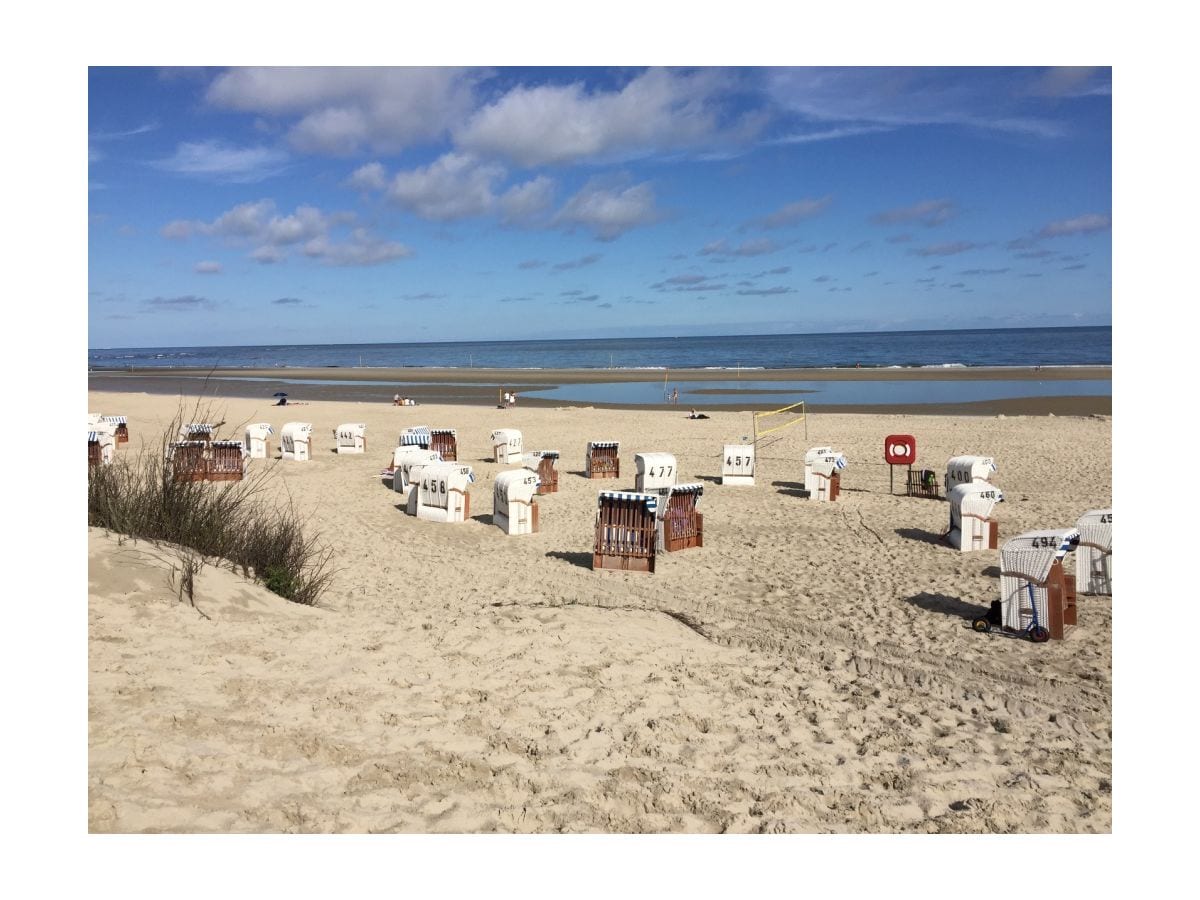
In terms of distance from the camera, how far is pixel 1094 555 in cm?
977

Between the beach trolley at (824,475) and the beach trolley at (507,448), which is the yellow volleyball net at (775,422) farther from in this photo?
the beach trolley at (824,475)

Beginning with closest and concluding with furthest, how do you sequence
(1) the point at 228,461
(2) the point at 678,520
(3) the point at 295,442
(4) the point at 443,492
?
(2) the point at 678,520 → (4) the point at 443,492 → (1) the point at 228,461 → (3) the point at 295,442

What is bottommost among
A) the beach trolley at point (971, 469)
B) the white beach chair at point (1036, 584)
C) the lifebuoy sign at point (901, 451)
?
the white beach chair at point (1036, 584)

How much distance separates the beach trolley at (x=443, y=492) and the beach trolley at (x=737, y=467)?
246 inches

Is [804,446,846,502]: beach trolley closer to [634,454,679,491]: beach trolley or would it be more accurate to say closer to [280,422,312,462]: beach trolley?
[634,454,679,491]: beach trolley

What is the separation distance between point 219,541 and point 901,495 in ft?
43.3

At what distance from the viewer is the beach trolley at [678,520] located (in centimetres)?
1238

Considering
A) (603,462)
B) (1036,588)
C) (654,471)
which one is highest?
(603,462)

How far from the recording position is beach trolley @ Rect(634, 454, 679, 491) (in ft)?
54.3

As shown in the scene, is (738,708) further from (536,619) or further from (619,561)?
(619,561)

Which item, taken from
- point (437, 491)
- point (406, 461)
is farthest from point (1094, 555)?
point (406, 461)

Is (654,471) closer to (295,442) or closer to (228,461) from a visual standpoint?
(228,461)

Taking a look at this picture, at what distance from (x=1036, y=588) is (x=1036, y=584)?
2.0 inches

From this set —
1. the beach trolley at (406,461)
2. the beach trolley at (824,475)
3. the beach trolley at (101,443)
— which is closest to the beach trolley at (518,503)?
the beach trolley at (406,461)
